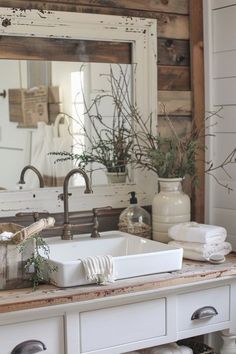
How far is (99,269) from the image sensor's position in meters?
1.95

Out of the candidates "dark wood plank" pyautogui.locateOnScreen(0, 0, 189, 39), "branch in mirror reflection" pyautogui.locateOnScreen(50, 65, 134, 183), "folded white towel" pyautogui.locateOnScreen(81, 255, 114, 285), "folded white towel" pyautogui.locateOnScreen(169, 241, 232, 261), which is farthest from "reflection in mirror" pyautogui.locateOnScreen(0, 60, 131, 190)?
"folded white towel" pyautogui.locateOnScreen(81, 255, 114, 285)

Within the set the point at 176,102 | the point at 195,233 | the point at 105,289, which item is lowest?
the point at 105,289

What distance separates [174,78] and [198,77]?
11cm

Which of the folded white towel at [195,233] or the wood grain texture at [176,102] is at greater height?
the wood grain texture at [176,102]

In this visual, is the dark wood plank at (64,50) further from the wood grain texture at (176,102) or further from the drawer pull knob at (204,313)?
the drawer pull knob at (204,313)

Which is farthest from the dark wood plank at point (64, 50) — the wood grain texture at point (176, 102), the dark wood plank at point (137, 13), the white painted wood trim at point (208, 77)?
the white painted wood trim at point (208, 77)

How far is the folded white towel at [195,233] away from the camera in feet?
7.47

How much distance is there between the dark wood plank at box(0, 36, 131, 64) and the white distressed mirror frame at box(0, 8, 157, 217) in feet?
0.08

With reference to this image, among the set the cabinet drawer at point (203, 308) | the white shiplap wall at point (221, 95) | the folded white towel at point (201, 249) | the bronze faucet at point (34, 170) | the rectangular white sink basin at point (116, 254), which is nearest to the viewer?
Result: the rectangular white sink basin at point (116, 254)

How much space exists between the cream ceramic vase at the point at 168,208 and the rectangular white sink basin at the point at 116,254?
151 mm

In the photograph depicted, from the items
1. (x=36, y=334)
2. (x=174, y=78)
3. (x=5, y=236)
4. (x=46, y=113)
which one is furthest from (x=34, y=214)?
(x=174, y=78)

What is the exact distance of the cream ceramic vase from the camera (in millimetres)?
2461

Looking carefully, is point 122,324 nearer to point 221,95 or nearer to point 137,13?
point 221,95

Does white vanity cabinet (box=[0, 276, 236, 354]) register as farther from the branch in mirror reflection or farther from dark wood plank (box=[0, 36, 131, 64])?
dark wood plank (box=[0, 36, 131, 64])
